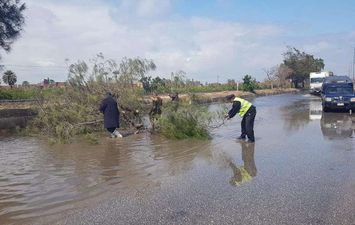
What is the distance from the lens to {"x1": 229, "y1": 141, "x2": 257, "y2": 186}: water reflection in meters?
8.52

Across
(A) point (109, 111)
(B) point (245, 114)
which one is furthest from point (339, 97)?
(A) point (109, 111)

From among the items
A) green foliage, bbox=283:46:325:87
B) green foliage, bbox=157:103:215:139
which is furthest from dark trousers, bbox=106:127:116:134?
green foliage, bbox=283:46:325:87

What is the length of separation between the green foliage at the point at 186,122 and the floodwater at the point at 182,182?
55cm

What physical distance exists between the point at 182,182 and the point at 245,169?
1749 millimetres

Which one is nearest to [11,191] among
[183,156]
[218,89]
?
[183,156]

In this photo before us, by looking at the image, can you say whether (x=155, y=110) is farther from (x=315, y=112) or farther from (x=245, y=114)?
(x=315, y=112)

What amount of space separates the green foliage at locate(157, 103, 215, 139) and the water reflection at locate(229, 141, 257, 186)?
2.65 meters

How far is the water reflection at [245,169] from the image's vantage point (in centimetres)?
852

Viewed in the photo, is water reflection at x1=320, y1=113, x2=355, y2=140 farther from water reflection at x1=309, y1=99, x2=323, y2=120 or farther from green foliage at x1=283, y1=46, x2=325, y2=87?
green foliage at x1=283, y1=46, x2=325, y2=87

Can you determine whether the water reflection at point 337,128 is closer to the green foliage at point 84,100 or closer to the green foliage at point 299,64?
the green foliage at point 84,100

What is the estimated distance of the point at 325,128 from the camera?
17109 millimetres

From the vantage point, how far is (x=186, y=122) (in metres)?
14.6

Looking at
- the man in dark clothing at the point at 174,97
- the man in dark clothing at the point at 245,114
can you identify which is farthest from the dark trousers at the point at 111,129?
the man in dark clothing at the point at 245,114

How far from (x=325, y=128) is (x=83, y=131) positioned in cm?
905
